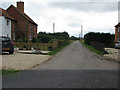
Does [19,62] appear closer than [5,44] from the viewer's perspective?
Yes

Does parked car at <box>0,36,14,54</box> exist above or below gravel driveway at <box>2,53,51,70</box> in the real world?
above

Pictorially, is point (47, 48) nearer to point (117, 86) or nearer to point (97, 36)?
point (97, 36)

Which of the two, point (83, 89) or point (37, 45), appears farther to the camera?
point (37, 45)

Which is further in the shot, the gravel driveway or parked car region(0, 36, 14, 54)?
parked car region(0, 36, 14, 54)

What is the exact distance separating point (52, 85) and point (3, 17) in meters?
24.2

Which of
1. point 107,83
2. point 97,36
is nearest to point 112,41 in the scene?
point 97,36

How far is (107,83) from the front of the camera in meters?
4.84

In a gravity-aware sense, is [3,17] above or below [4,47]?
above

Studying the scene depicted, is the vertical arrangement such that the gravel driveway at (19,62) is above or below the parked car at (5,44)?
below

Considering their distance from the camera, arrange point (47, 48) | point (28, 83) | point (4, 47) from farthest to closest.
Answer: point (47, 48) < point (4, 47) < point (28, 83)

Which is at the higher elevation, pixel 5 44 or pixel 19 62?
pixel 5 44

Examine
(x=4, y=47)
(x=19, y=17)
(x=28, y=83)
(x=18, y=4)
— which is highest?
(x=18, y=4)

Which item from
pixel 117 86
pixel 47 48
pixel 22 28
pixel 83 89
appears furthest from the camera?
pixel 22 28

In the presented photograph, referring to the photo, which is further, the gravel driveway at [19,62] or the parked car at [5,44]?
the parked car at [5,44]
